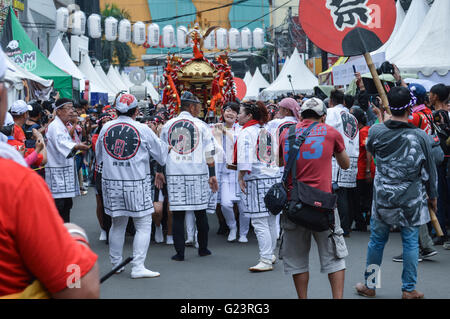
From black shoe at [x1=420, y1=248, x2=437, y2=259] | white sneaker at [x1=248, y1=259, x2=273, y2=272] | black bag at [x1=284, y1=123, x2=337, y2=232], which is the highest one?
black bag at [x1=284, y1=123, x2=337, y2=232]

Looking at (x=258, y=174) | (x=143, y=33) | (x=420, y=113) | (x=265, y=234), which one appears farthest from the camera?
(x=143, y=33)

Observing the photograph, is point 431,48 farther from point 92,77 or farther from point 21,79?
point 92,77

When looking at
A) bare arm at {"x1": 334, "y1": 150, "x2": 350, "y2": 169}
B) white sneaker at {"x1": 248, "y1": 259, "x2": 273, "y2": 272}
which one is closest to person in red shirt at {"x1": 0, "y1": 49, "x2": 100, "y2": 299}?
bare arm at {"x1": 334, "y1": 150, "x2": 350, "y2": 169}

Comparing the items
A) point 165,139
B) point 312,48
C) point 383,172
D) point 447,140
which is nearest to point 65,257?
point 383,172

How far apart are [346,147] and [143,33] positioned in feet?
80.3

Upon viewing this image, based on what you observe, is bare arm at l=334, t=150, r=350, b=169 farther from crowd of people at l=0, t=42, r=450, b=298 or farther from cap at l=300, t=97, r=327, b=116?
cap at l=300, t=97, r=327, b=116

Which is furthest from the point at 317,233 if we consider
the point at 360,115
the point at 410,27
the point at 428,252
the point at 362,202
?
the point at 410,27

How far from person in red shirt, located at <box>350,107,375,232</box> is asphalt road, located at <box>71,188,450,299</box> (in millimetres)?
842

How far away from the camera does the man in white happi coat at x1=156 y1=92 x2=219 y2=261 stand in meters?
7.32

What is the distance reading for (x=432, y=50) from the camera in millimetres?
12469

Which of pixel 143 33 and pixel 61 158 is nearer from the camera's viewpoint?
pixel 61 158

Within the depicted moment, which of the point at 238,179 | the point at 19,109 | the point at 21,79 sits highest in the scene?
the point at 21,79

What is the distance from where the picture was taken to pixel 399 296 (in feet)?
18.1

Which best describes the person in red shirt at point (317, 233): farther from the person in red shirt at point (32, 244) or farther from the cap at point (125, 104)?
the person in red shirt at point (32, 244)
